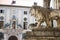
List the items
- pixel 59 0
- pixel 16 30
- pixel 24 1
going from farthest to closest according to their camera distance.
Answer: pixel 24 1, pixel 16 30, pixel 59 0

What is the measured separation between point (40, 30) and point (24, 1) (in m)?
30.7

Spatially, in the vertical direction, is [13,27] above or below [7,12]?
below

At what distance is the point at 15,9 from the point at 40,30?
2738 centimetres

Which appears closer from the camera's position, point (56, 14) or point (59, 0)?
point (56, 14)

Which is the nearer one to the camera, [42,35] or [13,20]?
[42,35]

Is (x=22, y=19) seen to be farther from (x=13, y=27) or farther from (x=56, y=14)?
(x=56, y=14)

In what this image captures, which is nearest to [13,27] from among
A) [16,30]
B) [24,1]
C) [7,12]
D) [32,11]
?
[16,30]

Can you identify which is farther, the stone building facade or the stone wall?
the stone building facade

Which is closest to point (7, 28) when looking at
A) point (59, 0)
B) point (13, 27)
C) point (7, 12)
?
point (13, 27)

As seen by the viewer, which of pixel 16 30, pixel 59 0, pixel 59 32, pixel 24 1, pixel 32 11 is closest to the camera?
pixel 59 32

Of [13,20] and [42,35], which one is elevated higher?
[42,35]

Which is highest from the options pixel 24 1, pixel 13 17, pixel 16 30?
pixel 24 1

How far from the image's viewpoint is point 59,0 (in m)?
12.1

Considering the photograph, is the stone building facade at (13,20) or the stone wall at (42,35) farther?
the stone building facade at (13,20)
